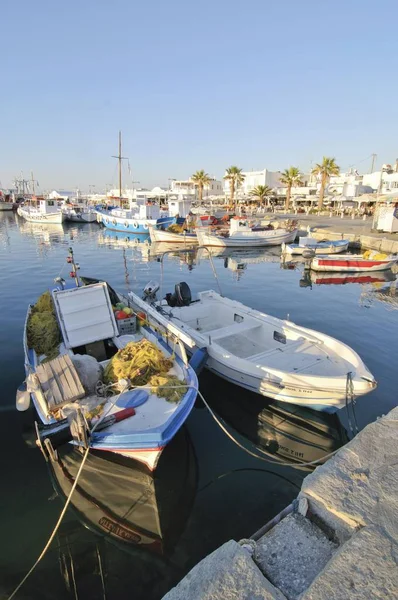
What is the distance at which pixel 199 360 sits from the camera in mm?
9867

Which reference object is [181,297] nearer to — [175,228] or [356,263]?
[356,263]

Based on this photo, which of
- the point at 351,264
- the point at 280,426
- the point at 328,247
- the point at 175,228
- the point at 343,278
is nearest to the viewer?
the point at 280,426

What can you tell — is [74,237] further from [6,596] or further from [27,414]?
[6,596]

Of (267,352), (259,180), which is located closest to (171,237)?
(267,352)

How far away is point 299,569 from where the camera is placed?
3.01m

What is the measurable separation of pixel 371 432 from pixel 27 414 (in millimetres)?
8889

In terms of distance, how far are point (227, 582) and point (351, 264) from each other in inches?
1087

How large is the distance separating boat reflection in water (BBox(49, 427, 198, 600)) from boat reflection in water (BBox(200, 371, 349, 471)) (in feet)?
5.90

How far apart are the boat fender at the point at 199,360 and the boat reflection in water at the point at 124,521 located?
6.91 feet

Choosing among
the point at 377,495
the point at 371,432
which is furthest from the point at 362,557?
the point at 371,432

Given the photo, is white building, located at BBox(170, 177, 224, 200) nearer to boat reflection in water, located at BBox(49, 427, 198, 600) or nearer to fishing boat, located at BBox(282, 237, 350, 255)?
fishing boat, located at BBox(282, 237, 350, 255)

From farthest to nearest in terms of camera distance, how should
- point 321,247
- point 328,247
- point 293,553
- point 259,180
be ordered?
point 259,180 → point 321,247 → point 328,247 → point 293,553

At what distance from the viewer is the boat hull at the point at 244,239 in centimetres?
3993

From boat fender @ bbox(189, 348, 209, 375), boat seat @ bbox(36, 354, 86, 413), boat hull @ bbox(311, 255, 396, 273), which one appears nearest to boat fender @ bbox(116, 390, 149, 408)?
boat seat @ bbox(36, 354, 86, 413)
